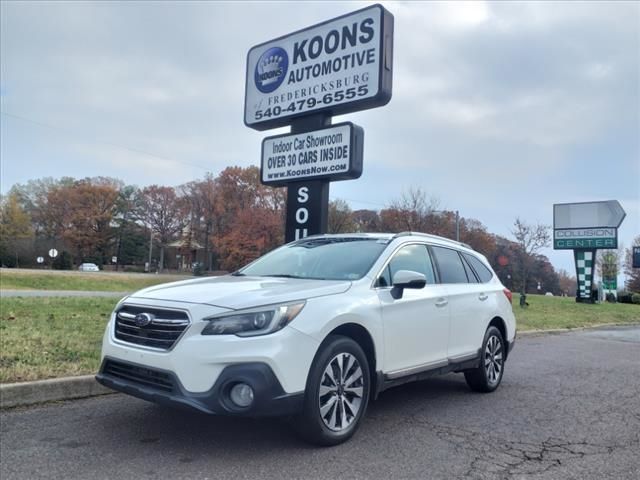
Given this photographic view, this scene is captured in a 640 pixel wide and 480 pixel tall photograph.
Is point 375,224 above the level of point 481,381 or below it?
above

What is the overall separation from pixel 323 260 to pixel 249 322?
1601 millimetres

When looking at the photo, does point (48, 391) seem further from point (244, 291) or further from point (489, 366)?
point (489, 366)

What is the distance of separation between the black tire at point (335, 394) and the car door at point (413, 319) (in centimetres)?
41

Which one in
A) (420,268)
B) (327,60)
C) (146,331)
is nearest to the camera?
(146,331)

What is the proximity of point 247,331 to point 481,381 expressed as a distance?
141 inches

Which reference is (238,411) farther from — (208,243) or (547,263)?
(547,263)

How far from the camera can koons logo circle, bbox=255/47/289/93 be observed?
10.1 metres

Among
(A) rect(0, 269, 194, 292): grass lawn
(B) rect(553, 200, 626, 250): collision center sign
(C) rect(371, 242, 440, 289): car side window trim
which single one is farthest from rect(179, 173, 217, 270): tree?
(C) rect(371, 242, 440, 289): car side window trim

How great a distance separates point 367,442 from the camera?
423 centimetres

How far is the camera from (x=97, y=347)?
6.74m

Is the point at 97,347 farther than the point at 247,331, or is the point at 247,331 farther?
the point at 97,347

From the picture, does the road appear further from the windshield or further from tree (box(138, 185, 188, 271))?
tree (box(138, 185, 188, 271))

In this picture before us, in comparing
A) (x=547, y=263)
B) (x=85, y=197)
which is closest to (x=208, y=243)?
(x=85, y=197)

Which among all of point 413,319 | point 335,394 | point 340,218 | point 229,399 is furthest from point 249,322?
point 340,218
